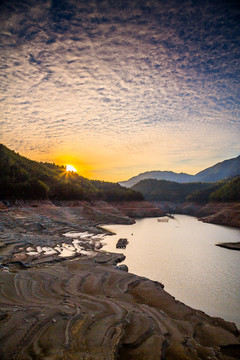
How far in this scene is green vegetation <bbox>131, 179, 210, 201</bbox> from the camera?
151125 mm

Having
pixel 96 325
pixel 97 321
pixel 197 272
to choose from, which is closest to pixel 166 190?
pixel 197 272

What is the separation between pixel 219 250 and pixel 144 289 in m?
25.2

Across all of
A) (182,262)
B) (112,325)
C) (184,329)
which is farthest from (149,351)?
(182,262)

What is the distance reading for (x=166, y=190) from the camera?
157 metres

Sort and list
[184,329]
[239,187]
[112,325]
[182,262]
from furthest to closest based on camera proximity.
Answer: [239,187] < [182,262] < [184,329] < [112,325]

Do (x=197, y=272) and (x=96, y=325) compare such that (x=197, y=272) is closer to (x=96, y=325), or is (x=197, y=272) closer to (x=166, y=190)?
(x=96, y=325)

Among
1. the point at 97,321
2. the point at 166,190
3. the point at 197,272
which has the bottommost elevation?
the point at 197,272

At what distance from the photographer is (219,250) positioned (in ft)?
120

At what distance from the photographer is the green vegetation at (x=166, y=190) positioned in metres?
151

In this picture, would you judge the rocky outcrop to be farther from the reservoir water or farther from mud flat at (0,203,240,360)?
the reservoir water

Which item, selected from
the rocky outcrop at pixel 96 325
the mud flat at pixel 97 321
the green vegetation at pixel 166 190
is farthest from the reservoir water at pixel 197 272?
the green vegetation at pixel 166 190

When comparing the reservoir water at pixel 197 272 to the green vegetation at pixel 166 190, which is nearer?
the reservoir water at pixel 197 272

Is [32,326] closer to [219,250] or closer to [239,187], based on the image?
[219,250]

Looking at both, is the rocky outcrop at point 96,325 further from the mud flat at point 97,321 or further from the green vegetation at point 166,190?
the green vegetation at point 166,190
